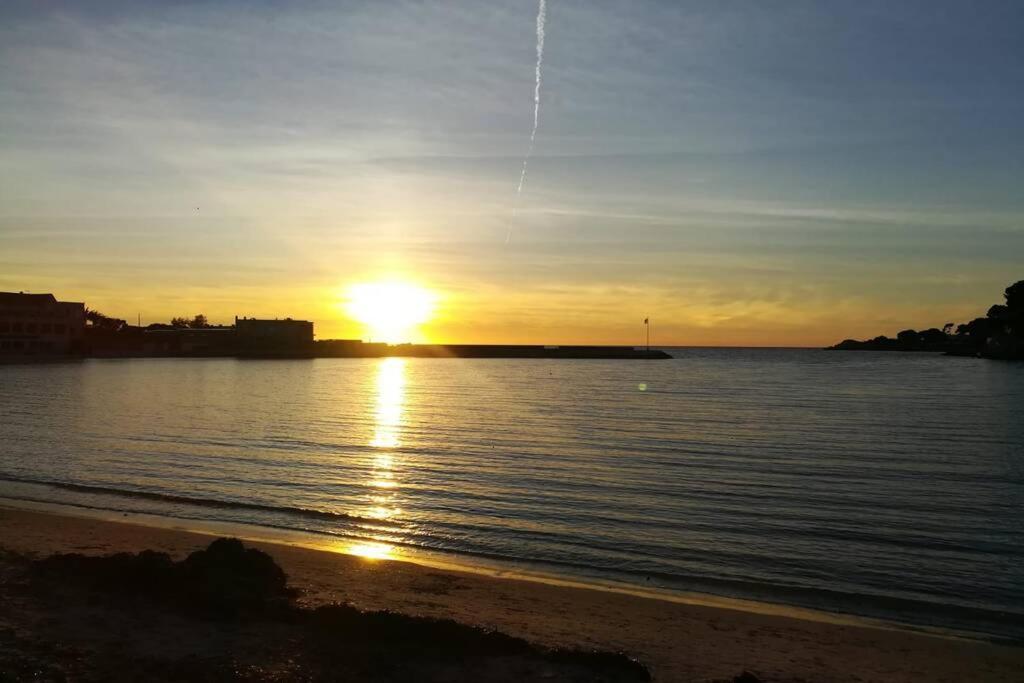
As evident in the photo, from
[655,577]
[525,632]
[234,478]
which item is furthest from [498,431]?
[525,632]

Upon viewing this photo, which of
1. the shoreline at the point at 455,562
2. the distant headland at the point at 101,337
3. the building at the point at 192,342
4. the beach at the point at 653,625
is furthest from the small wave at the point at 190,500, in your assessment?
the building at the point at 192,342

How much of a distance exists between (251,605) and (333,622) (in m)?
1.46

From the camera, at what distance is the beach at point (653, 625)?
36.1 feet

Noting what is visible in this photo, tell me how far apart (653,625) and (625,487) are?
13817 mm

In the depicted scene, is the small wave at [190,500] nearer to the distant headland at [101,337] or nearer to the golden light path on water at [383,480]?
the golden light path on water at [383,480]

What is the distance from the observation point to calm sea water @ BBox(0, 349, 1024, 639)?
54.9 ft

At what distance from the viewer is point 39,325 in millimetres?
152500

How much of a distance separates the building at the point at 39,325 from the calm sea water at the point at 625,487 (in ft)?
353

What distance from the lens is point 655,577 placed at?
16344 millimetres

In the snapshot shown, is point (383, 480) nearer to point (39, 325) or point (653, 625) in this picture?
point (653, 625)

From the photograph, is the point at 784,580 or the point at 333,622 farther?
the point at 784,580

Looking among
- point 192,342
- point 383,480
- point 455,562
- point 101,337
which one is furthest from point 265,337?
point 455,562

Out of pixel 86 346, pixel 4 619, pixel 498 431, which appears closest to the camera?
pixel 4 619

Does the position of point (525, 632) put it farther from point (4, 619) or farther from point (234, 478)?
point (234, 478)
